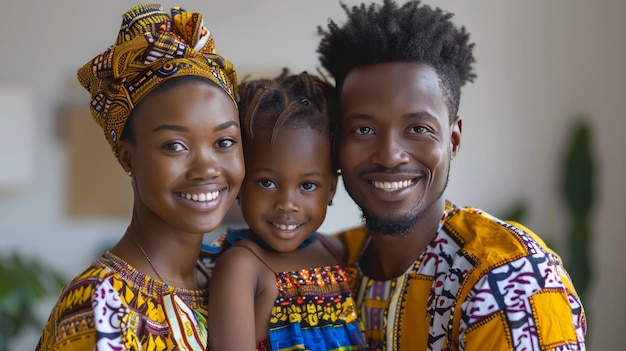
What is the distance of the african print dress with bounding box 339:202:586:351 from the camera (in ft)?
5.38

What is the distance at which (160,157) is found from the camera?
66.9 inches

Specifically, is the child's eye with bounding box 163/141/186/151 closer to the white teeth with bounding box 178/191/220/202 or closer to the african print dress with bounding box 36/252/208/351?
the white teeth with bounding box 178/191/220/202

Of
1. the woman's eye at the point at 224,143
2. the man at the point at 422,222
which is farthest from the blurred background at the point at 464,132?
the woman's eye at the point at 224,143

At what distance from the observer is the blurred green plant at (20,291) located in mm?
3912

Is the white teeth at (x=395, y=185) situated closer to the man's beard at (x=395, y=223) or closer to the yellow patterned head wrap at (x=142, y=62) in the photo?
the man's beard at (x=395, y=223)

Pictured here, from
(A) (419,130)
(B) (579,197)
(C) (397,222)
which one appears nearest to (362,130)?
(A) (419,130)

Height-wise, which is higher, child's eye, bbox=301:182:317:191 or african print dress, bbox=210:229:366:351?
child's eye, bbox=301:182:317:191

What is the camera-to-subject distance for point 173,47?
174 centimetres

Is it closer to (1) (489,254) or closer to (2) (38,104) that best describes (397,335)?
(1) (489,254)

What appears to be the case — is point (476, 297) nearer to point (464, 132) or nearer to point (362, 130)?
point (362, 130)

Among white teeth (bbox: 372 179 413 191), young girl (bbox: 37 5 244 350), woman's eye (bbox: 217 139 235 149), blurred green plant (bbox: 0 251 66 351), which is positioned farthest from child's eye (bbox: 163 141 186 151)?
blurred green plant (bbox: 0 251 66 351)

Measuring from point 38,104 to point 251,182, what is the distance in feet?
7.98

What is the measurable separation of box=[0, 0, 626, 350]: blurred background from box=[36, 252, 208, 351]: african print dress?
2.31 meters

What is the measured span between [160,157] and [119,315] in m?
0.38
